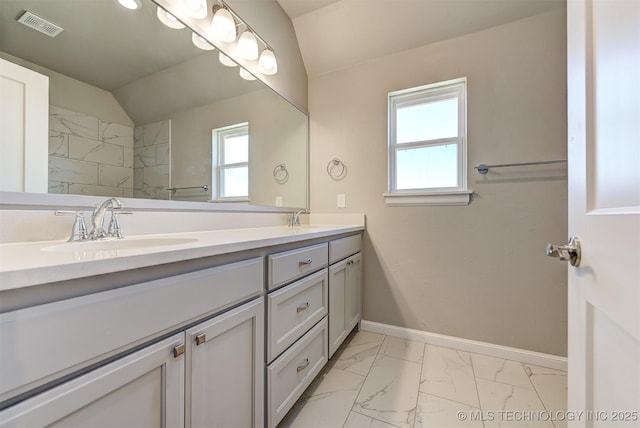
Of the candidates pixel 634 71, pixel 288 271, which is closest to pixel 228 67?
pixel 288 271

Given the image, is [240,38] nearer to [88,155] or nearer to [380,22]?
[380,22]

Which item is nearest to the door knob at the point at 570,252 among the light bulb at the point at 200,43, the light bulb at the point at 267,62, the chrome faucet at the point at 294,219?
the chrome faucet at the point at 294,219

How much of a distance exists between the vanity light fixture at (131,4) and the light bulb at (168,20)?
0.26ft

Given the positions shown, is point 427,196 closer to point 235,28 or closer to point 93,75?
point 235,28

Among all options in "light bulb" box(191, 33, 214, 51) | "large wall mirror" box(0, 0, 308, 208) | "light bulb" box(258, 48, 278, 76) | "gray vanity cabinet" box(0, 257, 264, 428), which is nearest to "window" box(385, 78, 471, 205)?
"light bulb" box(258, 48, 278, 76)

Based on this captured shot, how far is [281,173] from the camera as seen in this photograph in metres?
1.97

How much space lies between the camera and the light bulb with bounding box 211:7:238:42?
1.40 meters

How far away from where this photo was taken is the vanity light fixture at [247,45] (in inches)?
61.9

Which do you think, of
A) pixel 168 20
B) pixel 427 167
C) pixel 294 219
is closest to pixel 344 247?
pixel 294 219

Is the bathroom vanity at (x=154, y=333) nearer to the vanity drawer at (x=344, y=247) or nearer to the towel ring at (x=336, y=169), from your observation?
the vanity drawer at (x=344, y=247)

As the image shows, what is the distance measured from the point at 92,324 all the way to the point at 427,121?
2.11m

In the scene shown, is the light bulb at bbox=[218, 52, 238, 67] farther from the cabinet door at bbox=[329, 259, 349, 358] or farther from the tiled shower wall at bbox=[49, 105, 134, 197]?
the cabinet door at bbox=[329, 259, 349, 358]

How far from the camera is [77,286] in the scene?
0.48 m

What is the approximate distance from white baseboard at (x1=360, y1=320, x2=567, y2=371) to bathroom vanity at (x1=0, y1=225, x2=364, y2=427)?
971 millimetres
